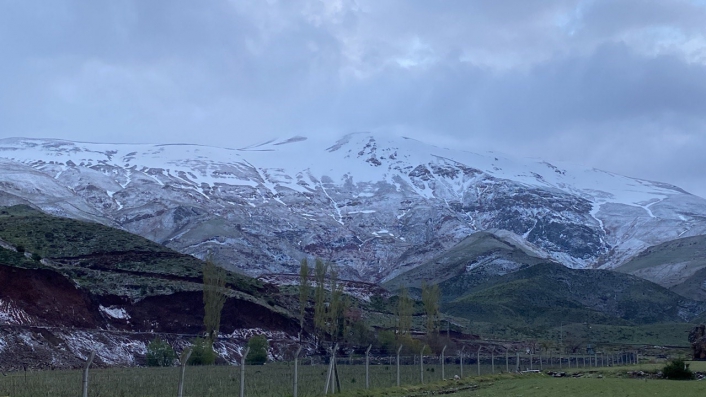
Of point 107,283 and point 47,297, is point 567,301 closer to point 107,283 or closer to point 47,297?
point 107,283

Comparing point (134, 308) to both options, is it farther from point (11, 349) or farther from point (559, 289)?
point (559, 289)

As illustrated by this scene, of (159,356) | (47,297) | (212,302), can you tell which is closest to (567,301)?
(212,302)

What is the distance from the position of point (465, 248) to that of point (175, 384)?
156266 mm

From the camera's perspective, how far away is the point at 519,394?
29266mm

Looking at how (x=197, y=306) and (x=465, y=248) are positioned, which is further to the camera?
(x=465, y=248)

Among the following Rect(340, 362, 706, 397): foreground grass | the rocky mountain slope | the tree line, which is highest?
the rocky mountain slope

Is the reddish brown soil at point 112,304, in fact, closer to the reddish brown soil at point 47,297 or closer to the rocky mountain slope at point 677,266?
the reddish brown soil at point 47,297

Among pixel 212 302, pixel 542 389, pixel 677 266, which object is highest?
pixel 677 266

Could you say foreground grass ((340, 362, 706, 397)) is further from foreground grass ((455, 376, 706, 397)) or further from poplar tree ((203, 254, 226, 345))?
poplar tree ((203, 254, 226, 345))

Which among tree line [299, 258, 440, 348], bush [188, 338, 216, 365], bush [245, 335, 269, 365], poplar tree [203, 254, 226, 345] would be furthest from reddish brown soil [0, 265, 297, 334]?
bush [188, 338, 216, 365]

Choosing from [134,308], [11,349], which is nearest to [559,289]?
[134,308]

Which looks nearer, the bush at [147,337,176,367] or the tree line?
the bush at [147,337,176,367]

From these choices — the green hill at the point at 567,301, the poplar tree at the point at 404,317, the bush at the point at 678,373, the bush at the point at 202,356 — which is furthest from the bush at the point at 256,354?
the green hill at the point at 567,301

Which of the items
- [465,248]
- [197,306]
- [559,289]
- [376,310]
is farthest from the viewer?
[465,248]
